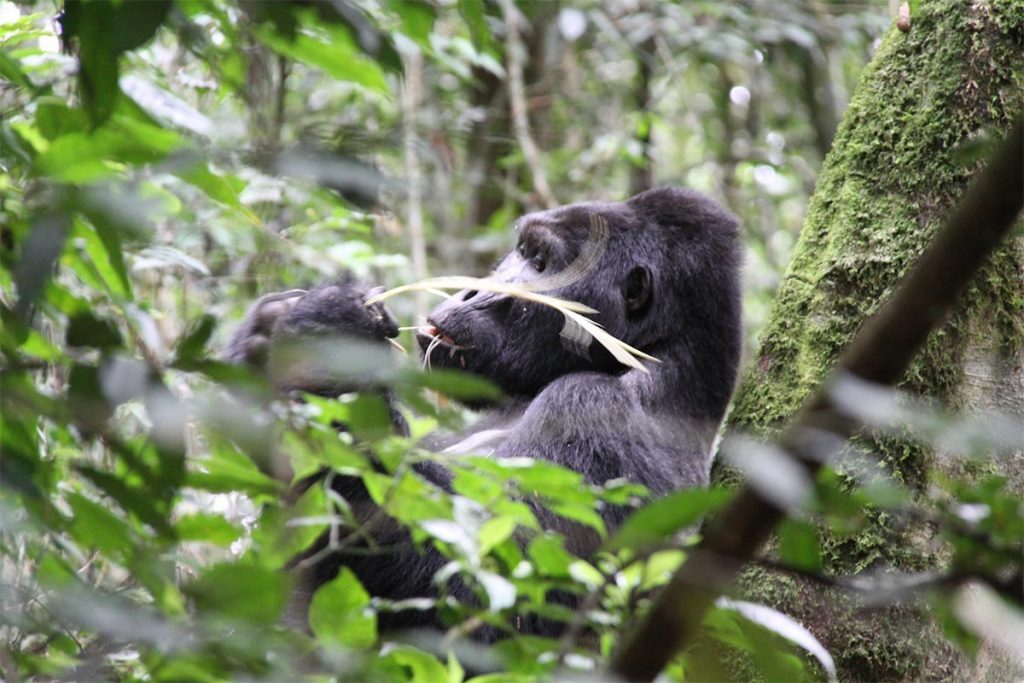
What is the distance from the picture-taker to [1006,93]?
2625 millimetres

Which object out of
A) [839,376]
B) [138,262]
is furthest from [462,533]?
[138,262]

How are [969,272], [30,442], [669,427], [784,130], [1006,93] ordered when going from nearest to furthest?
[969,272]
[30,442]
[1006,93]
[669,427]
[784,130]

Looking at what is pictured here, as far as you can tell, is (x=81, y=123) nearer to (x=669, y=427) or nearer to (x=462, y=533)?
(x=462, y=533)

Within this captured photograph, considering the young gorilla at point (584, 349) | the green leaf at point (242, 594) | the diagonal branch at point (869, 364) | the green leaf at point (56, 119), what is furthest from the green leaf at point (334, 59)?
the young gorilla at point (584, 349)

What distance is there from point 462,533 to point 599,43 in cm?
630

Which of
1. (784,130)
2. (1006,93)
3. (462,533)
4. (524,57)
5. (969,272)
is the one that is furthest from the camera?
(784,130)

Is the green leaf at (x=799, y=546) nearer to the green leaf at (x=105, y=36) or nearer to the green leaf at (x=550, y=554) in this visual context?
the green leaf at (x=550, y=554)

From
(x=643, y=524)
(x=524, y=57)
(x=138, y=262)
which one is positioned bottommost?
(x=138, y=262)

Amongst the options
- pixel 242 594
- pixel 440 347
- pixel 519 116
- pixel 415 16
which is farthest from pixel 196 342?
pixel 519 116

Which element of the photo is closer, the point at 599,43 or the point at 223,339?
the point at 223,339

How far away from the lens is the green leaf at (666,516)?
87 cm

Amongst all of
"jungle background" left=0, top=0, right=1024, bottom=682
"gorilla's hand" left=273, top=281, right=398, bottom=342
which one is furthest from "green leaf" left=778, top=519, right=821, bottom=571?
"gorilla's hand" left=273, top=281, right=398, bottom=342

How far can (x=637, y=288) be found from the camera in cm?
339

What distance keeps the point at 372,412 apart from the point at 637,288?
2.49 metres
